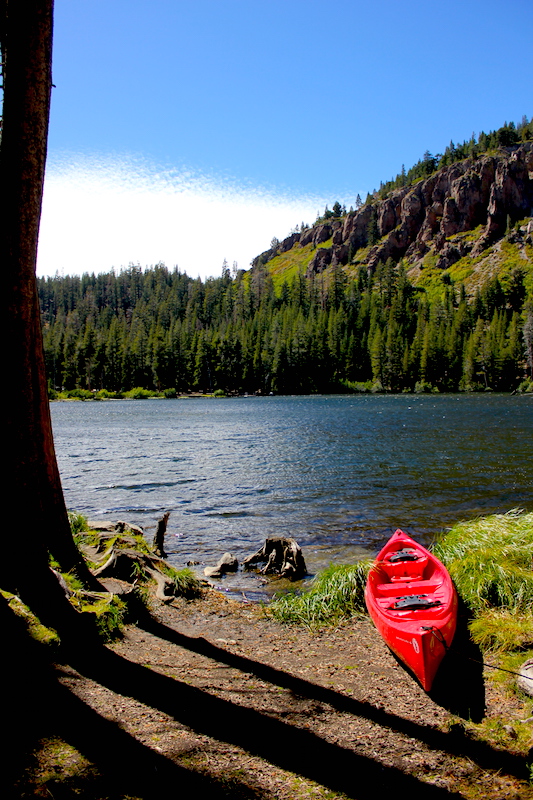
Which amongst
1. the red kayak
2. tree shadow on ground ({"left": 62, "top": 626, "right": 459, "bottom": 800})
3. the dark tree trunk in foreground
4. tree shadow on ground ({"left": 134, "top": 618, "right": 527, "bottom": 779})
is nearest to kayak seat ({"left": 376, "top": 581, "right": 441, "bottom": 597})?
the red kayak

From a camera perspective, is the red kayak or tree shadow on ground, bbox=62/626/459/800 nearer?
tree shadow on ground, bbox=62/626/459/800

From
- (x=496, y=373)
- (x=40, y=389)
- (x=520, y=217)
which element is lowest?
(x=40, y=389)

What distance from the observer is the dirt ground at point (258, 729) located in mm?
3584

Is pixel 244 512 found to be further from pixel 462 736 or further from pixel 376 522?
pixel 462 736

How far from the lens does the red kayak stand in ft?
18.5

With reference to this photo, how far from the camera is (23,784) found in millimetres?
3250

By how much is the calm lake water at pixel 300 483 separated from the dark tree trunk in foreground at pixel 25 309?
5391 millimetres

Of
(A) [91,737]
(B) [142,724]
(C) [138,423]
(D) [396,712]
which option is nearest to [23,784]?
(A) [91,737]

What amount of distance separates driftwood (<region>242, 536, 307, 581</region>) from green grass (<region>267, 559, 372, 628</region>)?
215cm

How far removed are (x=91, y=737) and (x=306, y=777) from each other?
1.72 m

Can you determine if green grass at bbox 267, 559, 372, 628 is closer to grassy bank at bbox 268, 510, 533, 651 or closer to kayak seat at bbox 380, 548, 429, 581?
grassy bank at bbox 268, 510, 533, 651

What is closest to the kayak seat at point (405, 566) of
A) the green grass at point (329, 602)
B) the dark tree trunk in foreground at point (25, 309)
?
the green grass at point (329, 602)

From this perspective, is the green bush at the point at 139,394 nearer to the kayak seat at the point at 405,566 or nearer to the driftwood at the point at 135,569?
the driftwood at the point at 135,569

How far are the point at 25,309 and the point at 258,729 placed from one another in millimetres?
4769
